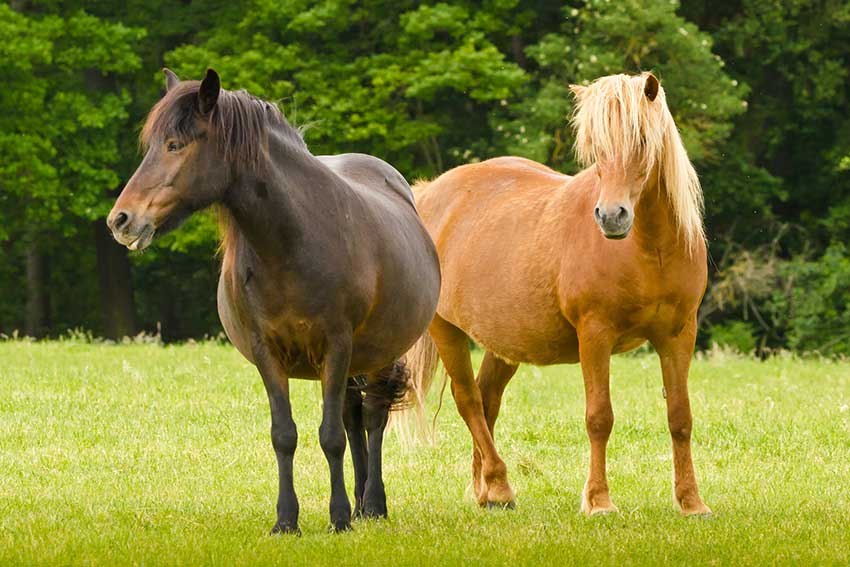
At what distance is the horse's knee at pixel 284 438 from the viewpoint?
739 cm

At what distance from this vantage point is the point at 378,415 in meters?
8.45

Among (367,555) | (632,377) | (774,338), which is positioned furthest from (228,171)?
(774,338)

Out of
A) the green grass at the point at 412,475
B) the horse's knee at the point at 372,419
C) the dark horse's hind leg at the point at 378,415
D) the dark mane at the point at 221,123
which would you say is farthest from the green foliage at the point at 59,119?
the dark mane at the point at 221,123

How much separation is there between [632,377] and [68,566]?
11.9 metres

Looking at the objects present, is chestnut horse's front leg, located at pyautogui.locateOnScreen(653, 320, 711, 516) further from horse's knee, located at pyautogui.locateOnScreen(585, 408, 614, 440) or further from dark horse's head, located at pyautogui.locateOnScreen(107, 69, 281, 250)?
dark horse's head, located at pyautogui.locateOnScreen(107, 69, 281, 250)

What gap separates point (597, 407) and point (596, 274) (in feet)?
2.68

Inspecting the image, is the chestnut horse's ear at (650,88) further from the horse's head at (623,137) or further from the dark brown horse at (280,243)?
the dark brown horse at (280,243)

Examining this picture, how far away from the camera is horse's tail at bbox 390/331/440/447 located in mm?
9953

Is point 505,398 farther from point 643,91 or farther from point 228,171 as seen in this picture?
point 228,171

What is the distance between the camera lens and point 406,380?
343 inches

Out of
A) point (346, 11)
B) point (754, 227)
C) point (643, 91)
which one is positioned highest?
point (643, 91)

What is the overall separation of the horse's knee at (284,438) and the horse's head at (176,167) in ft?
4.12

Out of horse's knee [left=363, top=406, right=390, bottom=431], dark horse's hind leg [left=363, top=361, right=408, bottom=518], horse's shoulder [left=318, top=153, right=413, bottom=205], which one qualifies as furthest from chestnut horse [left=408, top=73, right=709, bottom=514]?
horse's knee [left=363, top=406, right=390, bottom=431]

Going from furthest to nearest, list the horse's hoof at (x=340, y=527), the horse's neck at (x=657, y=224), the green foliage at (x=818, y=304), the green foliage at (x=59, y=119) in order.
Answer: the green foliage at (x=59, y=119) < the green foliage at (x=818, y=304) < the horse's neck at (x=657, y=224) < the horse's hoof at (x=340, y=527)
